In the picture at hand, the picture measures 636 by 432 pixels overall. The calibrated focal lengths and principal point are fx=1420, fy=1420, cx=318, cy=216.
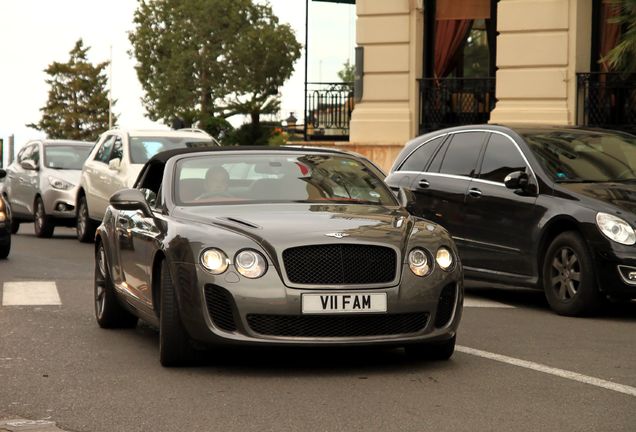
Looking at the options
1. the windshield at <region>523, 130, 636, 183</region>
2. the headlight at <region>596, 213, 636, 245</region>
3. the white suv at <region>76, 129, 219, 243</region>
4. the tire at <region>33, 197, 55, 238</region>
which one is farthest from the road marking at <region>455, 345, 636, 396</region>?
the tire at <region>33, 197, 55, 238</region>

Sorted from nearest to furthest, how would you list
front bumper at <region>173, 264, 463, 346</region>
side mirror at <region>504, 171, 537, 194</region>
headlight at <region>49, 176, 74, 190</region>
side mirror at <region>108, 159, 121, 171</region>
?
1. front bumper at <region>173, 264, 463, 346</region>
2. side mirror at <region>504, 171, 537, 194</region>
3. side mirror at <region>108, 159, 121, 171</region>
4. headlight at <region>49, 176, 74, 190</region>

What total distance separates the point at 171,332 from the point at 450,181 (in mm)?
5673

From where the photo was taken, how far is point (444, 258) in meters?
8.45

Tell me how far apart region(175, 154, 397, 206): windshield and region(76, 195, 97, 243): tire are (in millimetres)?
12926

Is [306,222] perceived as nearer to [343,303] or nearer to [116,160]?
[343,303]

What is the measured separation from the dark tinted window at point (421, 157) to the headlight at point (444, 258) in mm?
5656

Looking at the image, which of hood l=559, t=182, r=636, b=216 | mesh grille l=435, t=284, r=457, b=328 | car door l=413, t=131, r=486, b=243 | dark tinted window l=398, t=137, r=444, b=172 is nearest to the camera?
mesh grille l=435, t=284, r=457, b=328

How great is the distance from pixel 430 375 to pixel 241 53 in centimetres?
8992

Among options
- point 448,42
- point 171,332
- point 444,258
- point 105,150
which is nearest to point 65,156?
point 105,150

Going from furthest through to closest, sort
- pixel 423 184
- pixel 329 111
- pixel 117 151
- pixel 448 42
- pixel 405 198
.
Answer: pixel 329 111 < pixel 448 42 < pixel 117 151 < pixel 423 184 < pixel 405 198

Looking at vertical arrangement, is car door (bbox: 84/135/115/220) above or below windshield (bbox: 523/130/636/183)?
below

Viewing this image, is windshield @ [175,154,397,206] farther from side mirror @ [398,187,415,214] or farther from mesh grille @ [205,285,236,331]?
mesh grille @ [205,285,236,331]

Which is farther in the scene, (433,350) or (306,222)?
(433,350)

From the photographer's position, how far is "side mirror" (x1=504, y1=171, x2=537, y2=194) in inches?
479
